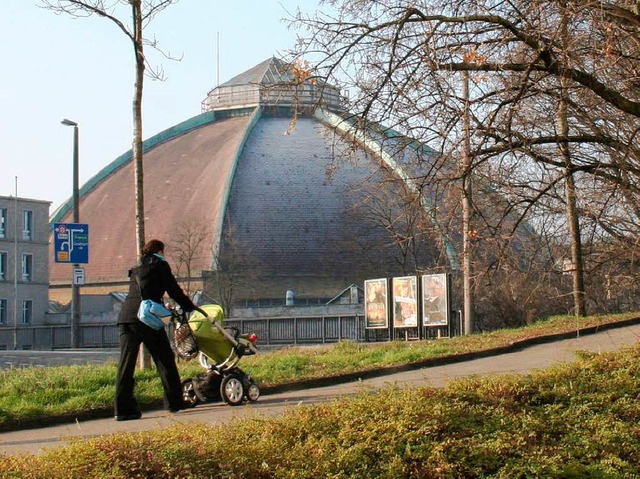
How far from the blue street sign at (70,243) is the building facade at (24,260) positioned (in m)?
27.6

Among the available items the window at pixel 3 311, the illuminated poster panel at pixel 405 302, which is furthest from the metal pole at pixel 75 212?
the window at pixel 3 311

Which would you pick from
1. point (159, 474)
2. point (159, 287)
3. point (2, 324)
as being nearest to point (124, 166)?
point (2, 324)

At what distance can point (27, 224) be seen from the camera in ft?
216

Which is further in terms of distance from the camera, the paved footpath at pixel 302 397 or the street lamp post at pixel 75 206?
the street lamp post at pixel 75 206

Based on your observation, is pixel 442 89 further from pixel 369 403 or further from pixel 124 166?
pixel 124 166

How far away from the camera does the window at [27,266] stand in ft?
215

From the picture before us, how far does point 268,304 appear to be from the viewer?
64250mm

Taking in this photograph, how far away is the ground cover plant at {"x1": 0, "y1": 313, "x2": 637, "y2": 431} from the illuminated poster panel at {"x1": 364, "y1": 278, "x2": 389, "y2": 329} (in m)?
8.37

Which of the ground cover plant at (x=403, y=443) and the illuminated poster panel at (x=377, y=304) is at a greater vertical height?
the illuminated poster panel at (x=377, y=304)

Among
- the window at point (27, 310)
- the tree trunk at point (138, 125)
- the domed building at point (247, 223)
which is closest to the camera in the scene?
the tree trunk at point (138, 125)

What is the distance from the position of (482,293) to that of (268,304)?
33.1 m

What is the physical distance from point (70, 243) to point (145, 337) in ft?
87.4

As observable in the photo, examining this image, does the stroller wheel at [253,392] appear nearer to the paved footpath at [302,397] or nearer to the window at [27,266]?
the paved footpath at [302,397]

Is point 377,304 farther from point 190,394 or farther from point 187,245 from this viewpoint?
point 187,245
